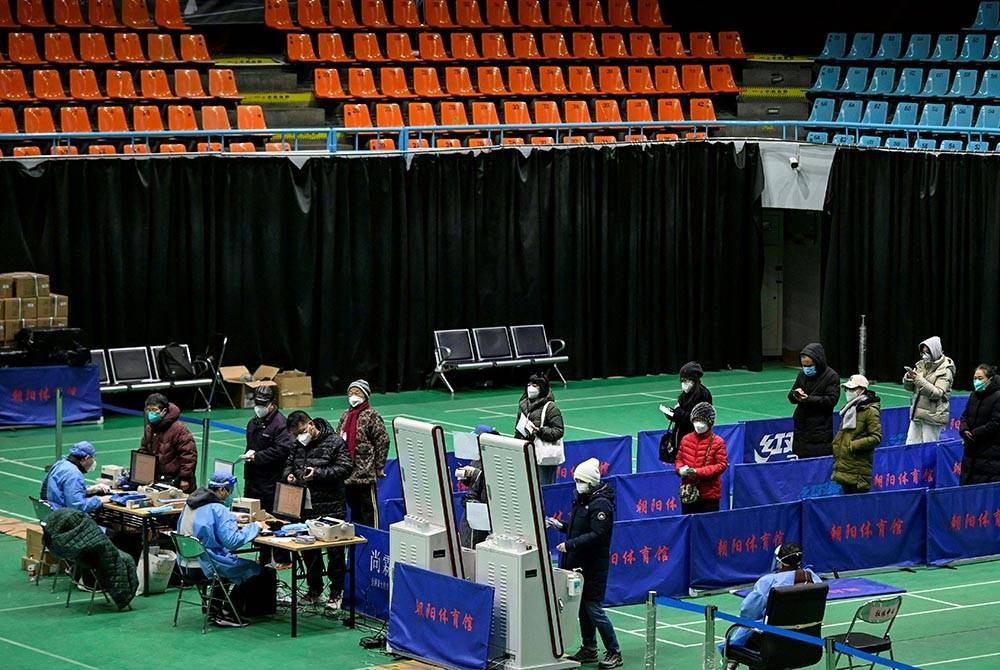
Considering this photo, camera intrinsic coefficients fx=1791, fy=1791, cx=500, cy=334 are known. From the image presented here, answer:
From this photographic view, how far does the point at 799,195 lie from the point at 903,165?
2.15m

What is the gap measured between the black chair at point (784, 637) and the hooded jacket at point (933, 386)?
6.11m

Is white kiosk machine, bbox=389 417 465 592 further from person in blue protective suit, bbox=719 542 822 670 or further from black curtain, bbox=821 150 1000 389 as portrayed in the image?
black curtain, bbox=821 150 1000 389

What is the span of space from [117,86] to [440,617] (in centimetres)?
1470

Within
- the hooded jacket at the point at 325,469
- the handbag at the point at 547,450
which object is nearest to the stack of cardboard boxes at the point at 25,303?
the handbag at the point at 547,450

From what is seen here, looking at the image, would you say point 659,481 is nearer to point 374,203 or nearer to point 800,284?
point 374,203

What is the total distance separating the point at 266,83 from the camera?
92.7 feet

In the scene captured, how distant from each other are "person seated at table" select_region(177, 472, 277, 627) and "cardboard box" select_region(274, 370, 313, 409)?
995cm

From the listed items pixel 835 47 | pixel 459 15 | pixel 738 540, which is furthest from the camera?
pixel 835 47

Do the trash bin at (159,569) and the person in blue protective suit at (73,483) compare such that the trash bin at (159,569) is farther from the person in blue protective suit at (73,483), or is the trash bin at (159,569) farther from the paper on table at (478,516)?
the paper on table at (478,516)

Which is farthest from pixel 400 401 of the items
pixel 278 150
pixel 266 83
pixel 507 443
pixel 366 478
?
pixel 507 443

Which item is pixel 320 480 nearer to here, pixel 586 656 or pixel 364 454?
pixel 364 454

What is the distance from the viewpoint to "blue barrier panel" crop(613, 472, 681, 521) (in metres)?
16.8

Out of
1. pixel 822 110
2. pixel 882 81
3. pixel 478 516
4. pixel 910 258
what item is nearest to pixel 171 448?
pixel 478 516

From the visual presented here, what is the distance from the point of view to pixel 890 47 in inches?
1179
